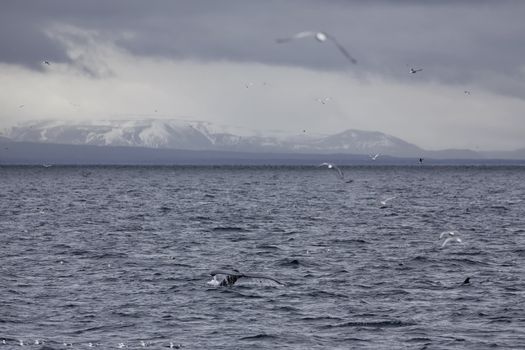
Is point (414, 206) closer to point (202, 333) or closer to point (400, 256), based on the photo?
point (400, 256)

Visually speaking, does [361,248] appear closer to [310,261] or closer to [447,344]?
[310,261]

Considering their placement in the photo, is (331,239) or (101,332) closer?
(101,332)

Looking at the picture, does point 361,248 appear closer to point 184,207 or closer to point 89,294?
point 89,294

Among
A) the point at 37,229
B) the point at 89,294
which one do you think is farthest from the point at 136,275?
the point at 37,229

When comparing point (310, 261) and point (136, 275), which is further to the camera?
point (310, 261)

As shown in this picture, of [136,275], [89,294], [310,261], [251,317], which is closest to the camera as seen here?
[251,317]

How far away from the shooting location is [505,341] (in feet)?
90.9

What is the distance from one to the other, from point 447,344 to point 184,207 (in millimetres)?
73446

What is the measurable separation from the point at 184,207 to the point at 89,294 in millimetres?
64255

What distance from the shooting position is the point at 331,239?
5788 cm

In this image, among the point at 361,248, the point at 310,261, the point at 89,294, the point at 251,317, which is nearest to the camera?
the point at 251,317

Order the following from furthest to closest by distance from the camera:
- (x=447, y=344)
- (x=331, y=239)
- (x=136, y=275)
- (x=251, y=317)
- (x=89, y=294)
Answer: (x=331, y=239)
(x=136, y=275)
(x=89, y=294)
(x=251, y=317)
(x=447, y=344)

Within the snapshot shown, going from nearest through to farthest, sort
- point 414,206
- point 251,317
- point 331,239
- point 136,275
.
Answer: point 251,317 → point 136,275 → point 331,239 → point 414,206

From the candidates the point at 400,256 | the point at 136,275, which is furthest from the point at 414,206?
the point at 136,275
